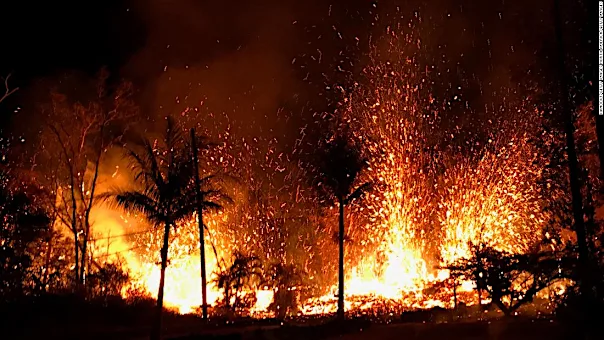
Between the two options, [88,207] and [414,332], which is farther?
[88,207]

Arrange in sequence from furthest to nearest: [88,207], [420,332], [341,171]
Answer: [88,207]
[341,171]
[420,332]

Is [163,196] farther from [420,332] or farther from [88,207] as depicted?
[88,207]

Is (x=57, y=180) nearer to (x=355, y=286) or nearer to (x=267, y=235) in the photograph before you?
(x=267, y=235)

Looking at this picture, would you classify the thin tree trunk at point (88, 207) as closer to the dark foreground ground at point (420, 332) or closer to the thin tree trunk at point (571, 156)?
the dark foreground ground at point (420, 332)

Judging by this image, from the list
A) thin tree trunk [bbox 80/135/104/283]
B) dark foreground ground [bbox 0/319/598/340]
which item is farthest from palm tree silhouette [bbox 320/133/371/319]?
thin tree trunk [bbox 80/135/104/283]

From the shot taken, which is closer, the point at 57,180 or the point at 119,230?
the point at 57,180

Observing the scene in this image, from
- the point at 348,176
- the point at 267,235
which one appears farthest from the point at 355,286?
the point at 348,176

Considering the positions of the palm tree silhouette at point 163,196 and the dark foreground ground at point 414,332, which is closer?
the dark foreground ground at point 414,332

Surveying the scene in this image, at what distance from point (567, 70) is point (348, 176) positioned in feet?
25.2

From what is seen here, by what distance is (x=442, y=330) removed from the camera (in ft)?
40.2

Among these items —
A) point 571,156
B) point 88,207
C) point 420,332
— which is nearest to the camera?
point 420,332

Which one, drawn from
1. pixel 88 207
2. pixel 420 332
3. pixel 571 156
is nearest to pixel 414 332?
pixel 420 332

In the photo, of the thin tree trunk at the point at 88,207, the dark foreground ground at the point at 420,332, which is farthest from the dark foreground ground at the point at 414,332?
the thin tree trunk at the point at 88,207

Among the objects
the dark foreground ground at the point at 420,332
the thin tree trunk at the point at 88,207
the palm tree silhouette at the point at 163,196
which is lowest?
the dark foreground ground at the point at 420,332
